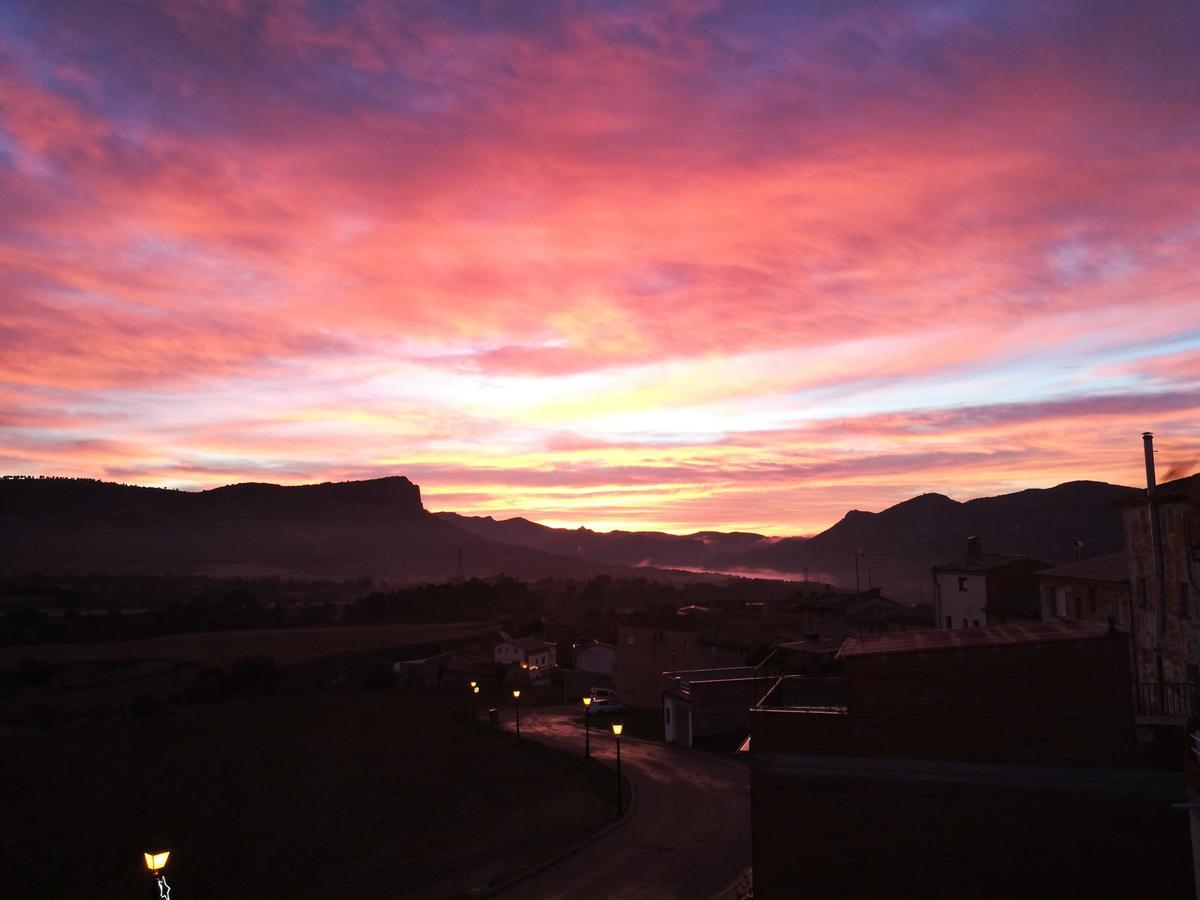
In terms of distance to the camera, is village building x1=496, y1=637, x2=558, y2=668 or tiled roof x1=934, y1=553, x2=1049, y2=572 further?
village building x1=496, y1=637, x2=558, y2=668

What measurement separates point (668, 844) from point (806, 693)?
25.1ft

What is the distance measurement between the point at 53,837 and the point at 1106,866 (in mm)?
33950

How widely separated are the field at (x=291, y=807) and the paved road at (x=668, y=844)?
1475 millimetres

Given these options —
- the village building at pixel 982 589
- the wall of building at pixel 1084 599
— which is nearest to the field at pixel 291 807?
the wall of building at pixel 1084 599

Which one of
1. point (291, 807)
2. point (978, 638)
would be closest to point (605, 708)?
point (291, 807)

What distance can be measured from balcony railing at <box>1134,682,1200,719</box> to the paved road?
35.4 feet

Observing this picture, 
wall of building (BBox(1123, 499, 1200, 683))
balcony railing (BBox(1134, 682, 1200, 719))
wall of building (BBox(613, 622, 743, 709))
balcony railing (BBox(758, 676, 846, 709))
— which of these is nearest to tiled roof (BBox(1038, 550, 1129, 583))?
wall of building (BBox(1123, 499, 1200, 683))

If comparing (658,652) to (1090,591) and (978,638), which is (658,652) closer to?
(1090,591)

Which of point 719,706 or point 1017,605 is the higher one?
point 1017,605

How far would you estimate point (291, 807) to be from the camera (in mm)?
34344

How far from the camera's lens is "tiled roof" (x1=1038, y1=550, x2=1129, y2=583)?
30.8m

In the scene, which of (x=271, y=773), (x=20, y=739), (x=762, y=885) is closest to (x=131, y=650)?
(x=20, y=739)

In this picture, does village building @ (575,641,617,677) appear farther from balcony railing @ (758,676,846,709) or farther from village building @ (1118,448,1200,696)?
balcony railing @ (758,676,846,709)

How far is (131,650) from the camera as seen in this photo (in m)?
88.1
